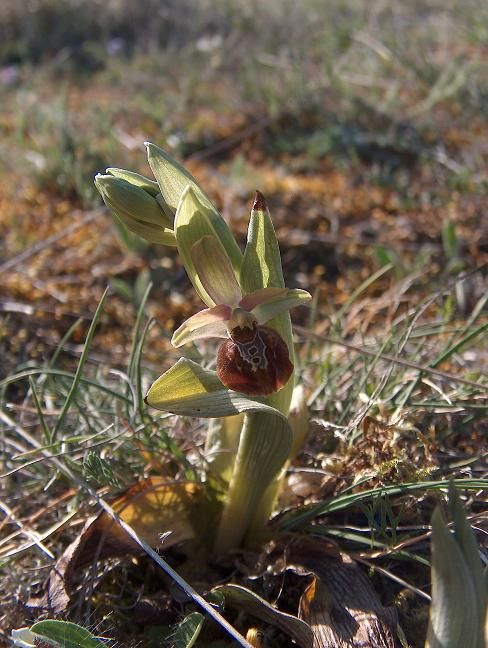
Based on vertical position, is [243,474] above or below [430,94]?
above

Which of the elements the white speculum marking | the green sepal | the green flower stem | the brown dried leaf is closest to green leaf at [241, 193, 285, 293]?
the green sepal

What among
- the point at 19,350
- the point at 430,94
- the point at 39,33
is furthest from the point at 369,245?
the point at 39,33

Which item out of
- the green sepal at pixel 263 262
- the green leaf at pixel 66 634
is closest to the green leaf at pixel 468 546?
the green sepal at pixel 263 262

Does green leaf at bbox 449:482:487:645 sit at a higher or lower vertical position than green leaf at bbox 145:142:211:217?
lower

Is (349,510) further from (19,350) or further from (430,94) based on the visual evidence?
(430,94)

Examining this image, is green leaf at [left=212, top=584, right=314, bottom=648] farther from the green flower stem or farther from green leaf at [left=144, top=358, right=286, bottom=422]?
green leaf at [left=144, top=358, right=286, bottom=422]
